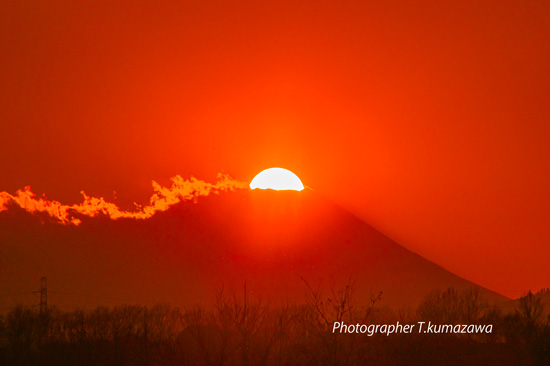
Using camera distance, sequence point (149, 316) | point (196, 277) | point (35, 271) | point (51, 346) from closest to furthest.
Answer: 1. point (51, 346)
2. point (149, 316)
3. point (35, 271)
4. point (196, 277)

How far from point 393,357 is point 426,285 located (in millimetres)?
124699

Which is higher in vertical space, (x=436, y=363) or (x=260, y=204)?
(x=260, y=204)

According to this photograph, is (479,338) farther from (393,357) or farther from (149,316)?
(149,316)

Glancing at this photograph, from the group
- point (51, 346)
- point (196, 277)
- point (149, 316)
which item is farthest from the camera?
point (196, 277)

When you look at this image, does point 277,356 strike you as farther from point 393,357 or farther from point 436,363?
point 436,363

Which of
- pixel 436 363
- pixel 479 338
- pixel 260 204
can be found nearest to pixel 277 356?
pixel 436 363

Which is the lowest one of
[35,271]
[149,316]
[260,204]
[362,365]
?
[362,365]

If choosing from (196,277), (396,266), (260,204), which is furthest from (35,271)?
(396,266)

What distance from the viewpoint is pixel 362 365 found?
2486 cm

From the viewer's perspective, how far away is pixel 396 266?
15738cm

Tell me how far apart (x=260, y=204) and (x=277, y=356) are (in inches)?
5689

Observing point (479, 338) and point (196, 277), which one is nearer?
point (479, 338)

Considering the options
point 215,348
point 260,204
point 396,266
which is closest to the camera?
point 215,348

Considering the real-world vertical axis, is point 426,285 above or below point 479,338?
above
